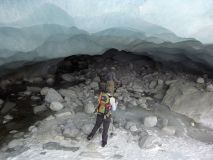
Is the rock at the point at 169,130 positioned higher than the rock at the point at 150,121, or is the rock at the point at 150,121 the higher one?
the rock at the point at 150,121

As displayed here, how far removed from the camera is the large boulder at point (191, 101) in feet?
18.5

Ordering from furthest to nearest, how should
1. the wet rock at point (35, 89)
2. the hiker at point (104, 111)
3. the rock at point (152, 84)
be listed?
the rock at point (152, 84), the wet rock at point (35, 89), the hiker at point (104, 111)

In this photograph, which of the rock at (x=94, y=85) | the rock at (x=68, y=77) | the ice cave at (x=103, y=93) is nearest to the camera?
the ice cave at (x=103, y=93)

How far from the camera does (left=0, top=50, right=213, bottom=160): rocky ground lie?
15.1 feet

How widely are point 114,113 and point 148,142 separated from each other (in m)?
1.24

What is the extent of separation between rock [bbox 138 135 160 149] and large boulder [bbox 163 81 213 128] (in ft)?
4.03

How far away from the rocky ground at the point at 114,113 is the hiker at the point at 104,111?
0.14 meters

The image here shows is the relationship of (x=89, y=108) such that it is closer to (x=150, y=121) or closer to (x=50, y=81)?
(x=150, y=121)

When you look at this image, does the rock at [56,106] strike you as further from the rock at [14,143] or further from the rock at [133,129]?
the rock at [133,129]

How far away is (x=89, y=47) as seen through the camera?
6352 millimetres

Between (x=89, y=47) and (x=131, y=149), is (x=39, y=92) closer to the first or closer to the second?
(x=89, y=47)

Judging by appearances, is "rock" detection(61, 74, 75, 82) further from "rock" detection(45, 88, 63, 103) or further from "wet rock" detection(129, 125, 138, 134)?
"wet rock" detection(129, 125, 138, 134)

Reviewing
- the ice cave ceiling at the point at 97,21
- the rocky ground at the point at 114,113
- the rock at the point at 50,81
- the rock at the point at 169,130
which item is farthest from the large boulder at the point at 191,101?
the rock at the point at 50,81

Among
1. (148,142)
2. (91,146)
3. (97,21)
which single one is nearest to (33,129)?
(91,146)
